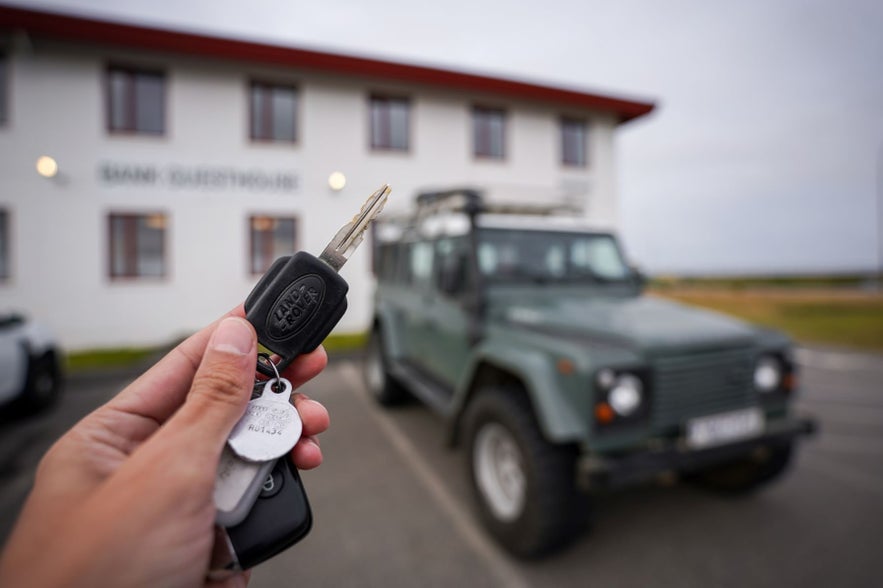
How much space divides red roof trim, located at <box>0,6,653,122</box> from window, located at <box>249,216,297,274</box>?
12.4ft

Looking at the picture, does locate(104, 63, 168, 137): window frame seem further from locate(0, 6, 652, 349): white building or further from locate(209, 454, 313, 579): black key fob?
locate(209, 454, 313, 579): black key fob

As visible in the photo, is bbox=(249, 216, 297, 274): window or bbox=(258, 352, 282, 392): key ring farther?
bbox=(249, 216, 297, 274): window

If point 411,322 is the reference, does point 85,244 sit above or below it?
above

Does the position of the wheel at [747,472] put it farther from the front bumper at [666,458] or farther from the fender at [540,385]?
the fender at [540,385]

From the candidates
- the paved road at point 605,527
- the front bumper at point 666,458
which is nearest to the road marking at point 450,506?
the paved road at point 605,527

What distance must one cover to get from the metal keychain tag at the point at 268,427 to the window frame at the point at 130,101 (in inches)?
123

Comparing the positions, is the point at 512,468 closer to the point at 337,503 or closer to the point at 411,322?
the point at 337,503

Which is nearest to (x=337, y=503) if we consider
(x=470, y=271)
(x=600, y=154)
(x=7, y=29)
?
(x=470, y=271)

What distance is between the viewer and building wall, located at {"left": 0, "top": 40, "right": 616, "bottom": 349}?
1.01 meters

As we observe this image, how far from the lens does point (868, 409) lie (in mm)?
4883

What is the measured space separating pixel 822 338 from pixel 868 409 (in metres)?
6.21

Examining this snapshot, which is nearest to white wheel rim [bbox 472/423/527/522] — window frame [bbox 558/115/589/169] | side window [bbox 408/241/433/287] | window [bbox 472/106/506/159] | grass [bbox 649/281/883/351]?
side window [bbox 408/241/433/287]

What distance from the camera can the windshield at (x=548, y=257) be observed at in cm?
322

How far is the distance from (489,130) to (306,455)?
358 inches
